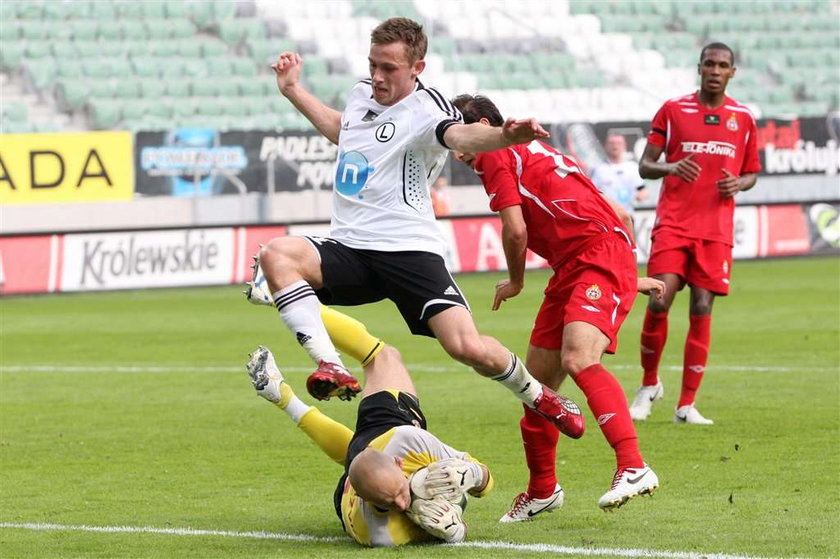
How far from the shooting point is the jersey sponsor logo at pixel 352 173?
700 cm

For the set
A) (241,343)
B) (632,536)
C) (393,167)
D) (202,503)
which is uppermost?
(393,167)

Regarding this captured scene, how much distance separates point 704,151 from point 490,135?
162 inches

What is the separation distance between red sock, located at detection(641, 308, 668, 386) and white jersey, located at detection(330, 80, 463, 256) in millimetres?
3226

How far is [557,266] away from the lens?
7145mm

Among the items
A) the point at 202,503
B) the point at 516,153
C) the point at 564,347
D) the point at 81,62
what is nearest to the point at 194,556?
the point at 202,503

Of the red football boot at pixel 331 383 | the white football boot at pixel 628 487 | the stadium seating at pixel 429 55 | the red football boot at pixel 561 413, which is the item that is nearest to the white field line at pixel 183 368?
the red football boot at pixel 561 413

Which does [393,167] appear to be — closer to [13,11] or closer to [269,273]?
[269,273]

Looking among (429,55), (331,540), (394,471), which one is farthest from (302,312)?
(429,55)

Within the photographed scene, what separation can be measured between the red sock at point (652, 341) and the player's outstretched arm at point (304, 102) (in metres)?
3.16

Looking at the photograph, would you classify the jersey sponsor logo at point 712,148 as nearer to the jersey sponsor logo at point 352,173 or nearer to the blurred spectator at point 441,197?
the jersey sponsor logo at point 352,173

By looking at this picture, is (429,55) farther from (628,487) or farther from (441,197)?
(628,487)

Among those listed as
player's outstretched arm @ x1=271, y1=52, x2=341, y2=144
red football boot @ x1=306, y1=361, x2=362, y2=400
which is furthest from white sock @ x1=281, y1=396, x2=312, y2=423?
player's outstretched arm @ x1=271, y1=52, x2=341, y2=144

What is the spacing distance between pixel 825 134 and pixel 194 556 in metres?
25.1

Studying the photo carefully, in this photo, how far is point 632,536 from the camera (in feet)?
20.3
